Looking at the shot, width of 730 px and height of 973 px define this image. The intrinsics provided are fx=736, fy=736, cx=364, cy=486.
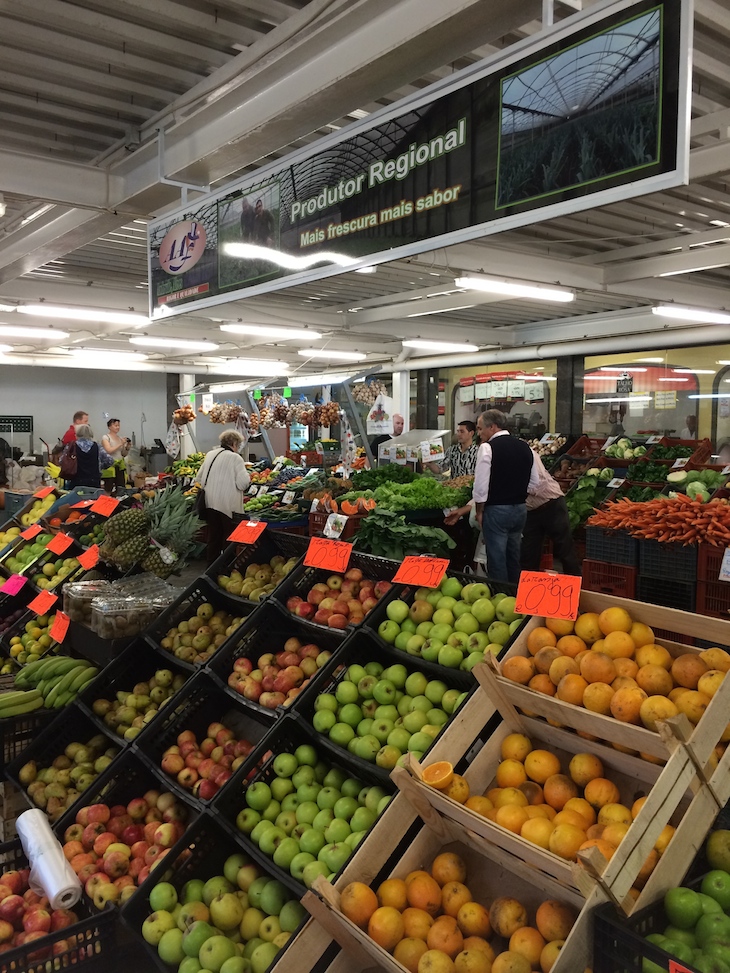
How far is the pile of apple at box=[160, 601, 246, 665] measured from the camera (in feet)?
11.9

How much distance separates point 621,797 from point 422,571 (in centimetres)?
115

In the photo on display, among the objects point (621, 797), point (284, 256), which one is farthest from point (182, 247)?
point (621, 797)

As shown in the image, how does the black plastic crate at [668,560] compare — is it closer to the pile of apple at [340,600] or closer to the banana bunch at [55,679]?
the pile of apple at [340,600]

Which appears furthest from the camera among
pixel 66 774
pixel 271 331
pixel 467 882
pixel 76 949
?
pixel 271 331

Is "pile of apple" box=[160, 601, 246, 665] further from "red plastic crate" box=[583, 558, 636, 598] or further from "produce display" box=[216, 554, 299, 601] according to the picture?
"red plastic crate" box=[583, 558, 636, 598]

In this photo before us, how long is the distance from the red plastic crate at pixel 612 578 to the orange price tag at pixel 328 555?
2.96 m

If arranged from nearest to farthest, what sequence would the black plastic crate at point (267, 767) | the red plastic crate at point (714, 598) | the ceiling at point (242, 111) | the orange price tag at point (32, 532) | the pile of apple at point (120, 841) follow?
the black plastic crate at point (267, 767)
the pile of apple at point (120, 841)
the ceiling at point (242, 111)
the red plastic crate at point (714, 598)
the orange price tag at point (32, 532)

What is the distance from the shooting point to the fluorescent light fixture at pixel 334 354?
14.9 m

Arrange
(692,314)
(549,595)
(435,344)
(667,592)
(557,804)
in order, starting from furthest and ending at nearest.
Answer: (435,344) < (692,314) < (667,592) < (549,595) < (557,804)

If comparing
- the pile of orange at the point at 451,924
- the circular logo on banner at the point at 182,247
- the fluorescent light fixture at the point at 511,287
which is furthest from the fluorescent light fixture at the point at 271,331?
the pile of orange at the point at 451,924

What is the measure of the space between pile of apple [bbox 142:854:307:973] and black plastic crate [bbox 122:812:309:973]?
0.10ft

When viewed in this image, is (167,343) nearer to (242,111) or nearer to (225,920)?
(242,111)

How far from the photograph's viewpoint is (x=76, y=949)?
2537 millimetres

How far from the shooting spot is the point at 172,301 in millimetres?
4410
